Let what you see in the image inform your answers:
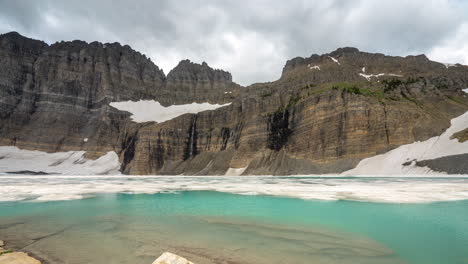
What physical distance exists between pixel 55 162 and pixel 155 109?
42.7m

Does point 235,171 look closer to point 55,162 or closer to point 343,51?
point 55,162

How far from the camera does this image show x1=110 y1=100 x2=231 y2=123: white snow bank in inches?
4543

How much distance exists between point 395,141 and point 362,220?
189 feet

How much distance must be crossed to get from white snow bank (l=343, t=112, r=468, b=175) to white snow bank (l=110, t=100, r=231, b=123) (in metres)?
68.6

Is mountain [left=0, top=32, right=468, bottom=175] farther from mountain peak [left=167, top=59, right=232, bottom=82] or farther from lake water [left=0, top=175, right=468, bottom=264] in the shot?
lake water [left=0, top=175, right=468, bottom=264]

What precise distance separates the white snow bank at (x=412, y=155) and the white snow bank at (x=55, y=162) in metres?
79.0

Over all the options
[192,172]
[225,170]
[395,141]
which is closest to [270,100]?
[225,170]

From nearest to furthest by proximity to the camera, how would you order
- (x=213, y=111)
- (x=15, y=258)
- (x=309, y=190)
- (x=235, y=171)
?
(x=15, y=258) < (x=309, y=190) < (x=235, y=171) < (x=213, y=111)

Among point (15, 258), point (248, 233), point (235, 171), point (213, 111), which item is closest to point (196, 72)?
point (213, 111)

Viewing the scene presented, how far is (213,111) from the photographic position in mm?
101375

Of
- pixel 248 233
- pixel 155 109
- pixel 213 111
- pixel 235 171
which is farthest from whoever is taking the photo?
pixel 155 109

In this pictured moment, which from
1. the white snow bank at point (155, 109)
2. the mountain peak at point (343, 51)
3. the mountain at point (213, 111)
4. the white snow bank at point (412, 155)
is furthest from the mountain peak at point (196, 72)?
the white snow bank at point (412, 155)

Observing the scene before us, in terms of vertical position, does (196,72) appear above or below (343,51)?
below

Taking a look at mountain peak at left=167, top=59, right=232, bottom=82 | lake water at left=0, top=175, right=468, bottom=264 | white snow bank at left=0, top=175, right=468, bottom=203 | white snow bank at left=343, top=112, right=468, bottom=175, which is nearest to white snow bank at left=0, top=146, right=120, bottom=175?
mountain peak at left=167, top=59, right=232, bottom=82
